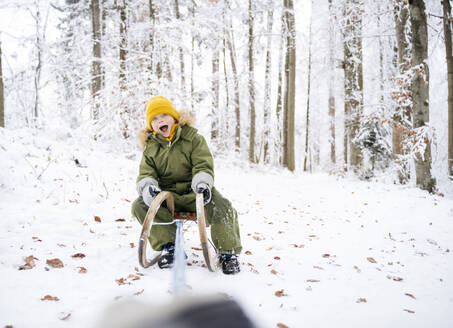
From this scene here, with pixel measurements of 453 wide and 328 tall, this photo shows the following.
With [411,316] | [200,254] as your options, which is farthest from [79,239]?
[411,316]

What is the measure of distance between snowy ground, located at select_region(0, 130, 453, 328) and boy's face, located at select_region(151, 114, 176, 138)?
1.38 meters

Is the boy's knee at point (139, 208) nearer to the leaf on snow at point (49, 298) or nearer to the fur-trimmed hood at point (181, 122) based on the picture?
the fur-trimmed hood at point (181, 122)

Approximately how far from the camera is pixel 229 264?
8.83 ft

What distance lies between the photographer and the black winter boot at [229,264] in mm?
2656

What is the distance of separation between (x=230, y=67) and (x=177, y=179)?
13913 millimetres

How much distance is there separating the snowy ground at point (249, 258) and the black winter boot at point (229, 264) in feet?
0.33

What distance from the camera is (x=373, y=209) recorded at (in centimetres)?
594

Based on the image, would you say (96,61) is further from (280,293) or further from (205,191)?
(280,293)

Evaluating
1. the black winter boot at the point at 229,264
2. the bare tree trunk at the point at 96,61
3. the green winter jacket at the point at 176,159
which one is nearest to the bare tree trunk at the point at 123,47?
the bare tree trunk at the point at 96,61

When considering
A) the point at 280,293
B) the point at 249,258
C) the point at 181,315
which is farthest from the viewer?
the point at 249,258

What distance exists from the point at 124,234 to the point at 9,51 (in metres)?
10.0

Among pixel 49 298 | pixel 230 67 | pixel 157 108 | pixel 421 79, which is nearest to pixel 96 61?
pixel 230 67

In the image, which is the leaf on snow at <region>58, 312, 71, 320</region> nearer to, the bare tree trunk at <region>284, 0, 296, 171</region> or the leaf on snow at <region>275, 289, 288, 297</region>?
the leaf on snow at <region>275, 289, 288, 297</region>

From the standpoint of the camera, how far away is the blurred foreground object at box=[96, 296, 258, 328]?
1660 millimetres
